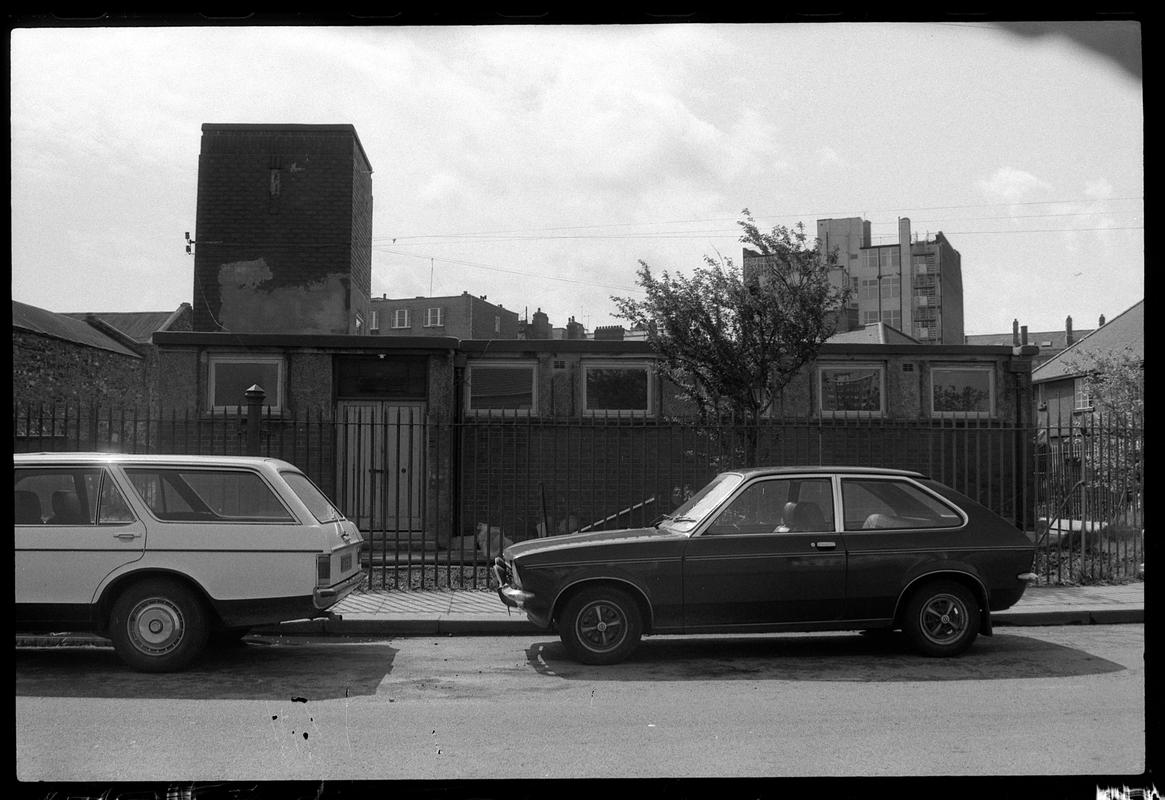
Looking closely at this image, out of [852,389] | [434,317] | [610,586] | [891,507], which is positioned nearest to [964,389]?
[852,389]

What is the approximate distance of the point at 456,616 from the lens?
10.2 meters

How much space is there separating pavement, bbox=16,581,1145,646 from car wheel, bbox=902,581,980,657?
2.09 meters

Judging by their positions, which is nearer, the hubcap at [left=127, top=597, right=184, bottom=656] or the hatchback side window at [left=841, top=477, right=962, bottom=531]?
the hubcap at [left=127, top=597, right=184, bottom=656]

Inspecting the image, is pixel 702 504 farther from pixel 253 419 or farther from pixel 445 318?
pixel 445 318

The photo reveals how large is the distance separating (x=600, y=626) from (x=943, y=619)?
9.06ft

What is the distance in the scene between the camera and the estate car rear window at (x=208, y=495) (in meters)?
8.02

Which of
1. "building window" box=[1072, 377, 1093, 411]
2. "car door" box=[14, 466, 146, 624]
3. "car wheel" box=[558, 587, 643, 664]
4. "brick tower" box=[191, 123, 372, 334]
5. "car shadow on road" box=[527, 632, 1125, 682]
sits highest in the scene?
"brick tower" box=[191, 123, 372, 334]

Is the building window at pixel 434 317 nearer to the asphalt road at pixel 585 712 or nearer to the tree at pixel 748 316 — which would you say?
the tree at pixel 748 316

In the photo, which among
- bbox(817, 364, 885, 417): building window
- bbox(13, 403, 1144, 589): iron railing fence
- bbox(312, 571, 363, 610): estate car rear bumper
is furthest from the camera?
bbox(817, 364, 885, 417): building window

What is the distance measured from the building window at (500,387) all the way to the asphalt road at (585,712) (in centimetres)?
916

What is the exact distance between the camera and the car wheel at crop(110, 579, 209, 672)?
7.67 m

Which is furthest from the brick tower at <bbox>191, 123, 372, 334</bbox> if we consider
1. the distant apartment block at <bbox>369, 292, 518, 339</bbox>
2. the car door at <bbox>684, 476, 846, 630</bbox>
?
the distant apartment block at <bbox>369, 292, 518, 339</bbox>

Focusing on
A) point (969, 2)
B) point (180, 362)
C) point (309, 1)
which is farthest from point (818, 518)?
point (180, 362)

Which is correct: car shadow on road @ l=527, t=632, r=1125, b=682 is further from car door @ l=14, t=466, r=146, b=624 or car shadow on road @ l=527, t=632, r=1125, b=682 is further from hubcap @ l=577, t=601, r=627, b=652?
car door @ l=14, t=466, r=146, b=624
